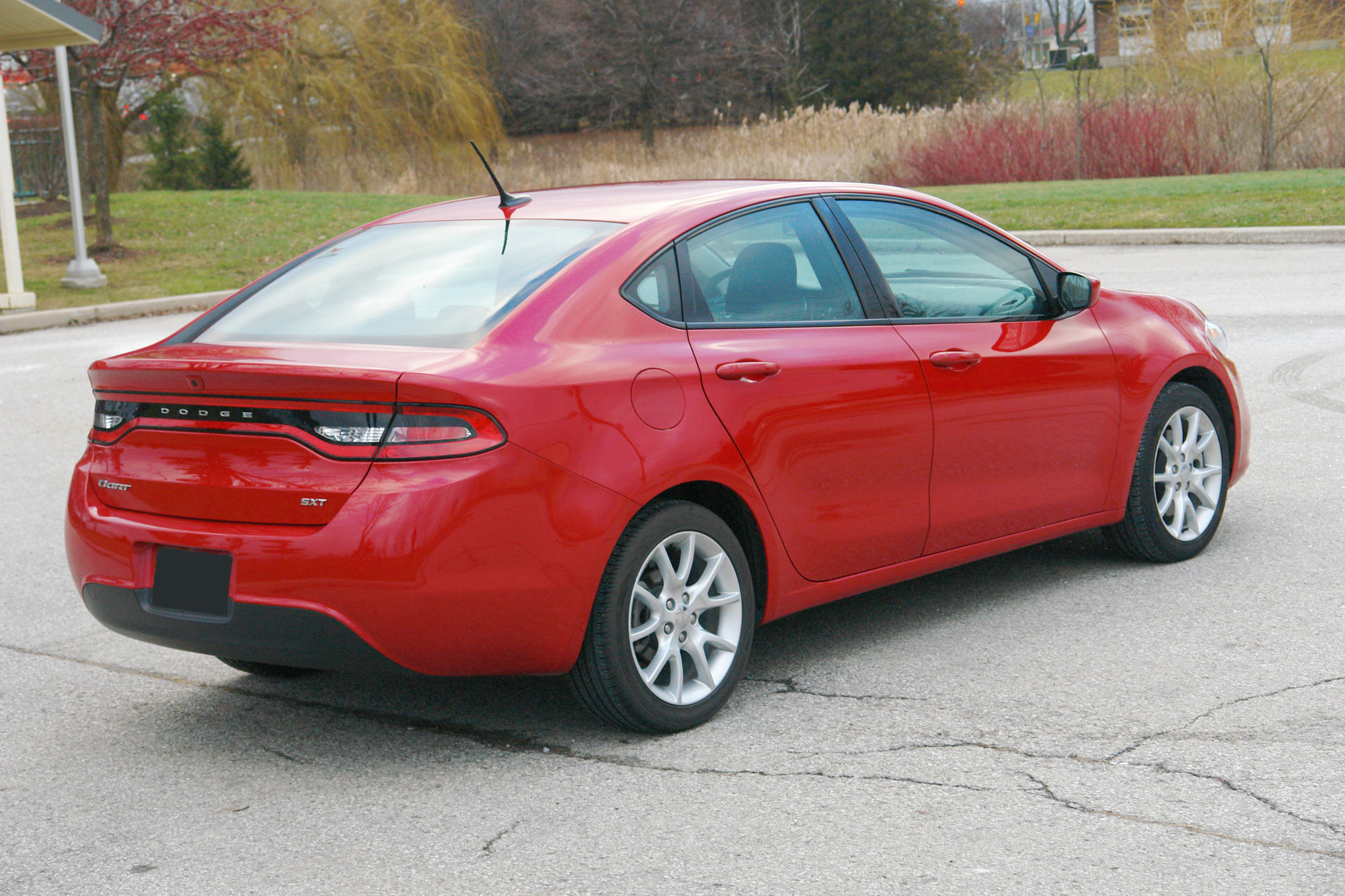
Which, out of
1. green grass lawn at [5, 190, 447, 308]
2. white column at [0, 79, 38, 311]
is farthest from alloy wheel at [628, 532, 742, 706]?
green grass lawn at [5, 190, 447, 308]

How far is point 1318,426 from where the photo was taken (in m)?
8.30

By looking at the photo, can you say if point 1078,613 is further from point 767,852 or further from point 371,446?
point 371,446

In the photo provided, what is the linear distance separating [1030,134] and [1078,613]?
25.9 meters

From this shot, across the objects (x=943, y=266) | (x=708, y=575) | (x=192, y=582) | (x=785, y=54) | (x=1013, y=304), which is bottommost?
(x=708, y=575)

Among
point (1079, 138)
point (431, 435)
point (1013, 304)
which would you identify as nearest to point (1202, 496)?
point (1013, 304)

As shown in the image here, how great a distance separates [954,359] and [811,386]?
71 cm

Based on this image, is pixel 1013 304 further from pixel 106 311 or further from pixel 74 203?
pixel 74 203

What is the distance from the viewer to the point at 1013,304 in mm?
5316

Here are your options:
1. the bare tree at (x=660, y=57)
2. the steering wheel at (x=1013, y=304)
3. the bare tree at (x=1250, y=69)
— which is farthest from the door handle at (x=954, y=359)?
the bare tree at (x=660, y=57)

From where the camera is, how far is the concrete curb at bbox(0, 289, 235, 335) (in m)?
16.2

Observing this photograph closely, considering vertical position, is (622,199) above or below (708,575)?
→ above

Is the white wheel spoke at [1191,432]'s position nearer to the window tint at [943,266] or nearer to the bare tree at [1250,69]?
the window tint at [943,266]

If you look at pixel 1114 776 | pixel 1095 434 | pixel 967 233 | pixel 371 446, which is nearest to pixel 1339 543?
pixel 1095 434

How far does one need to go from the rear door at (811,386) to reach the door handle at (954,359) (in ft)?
0.35
